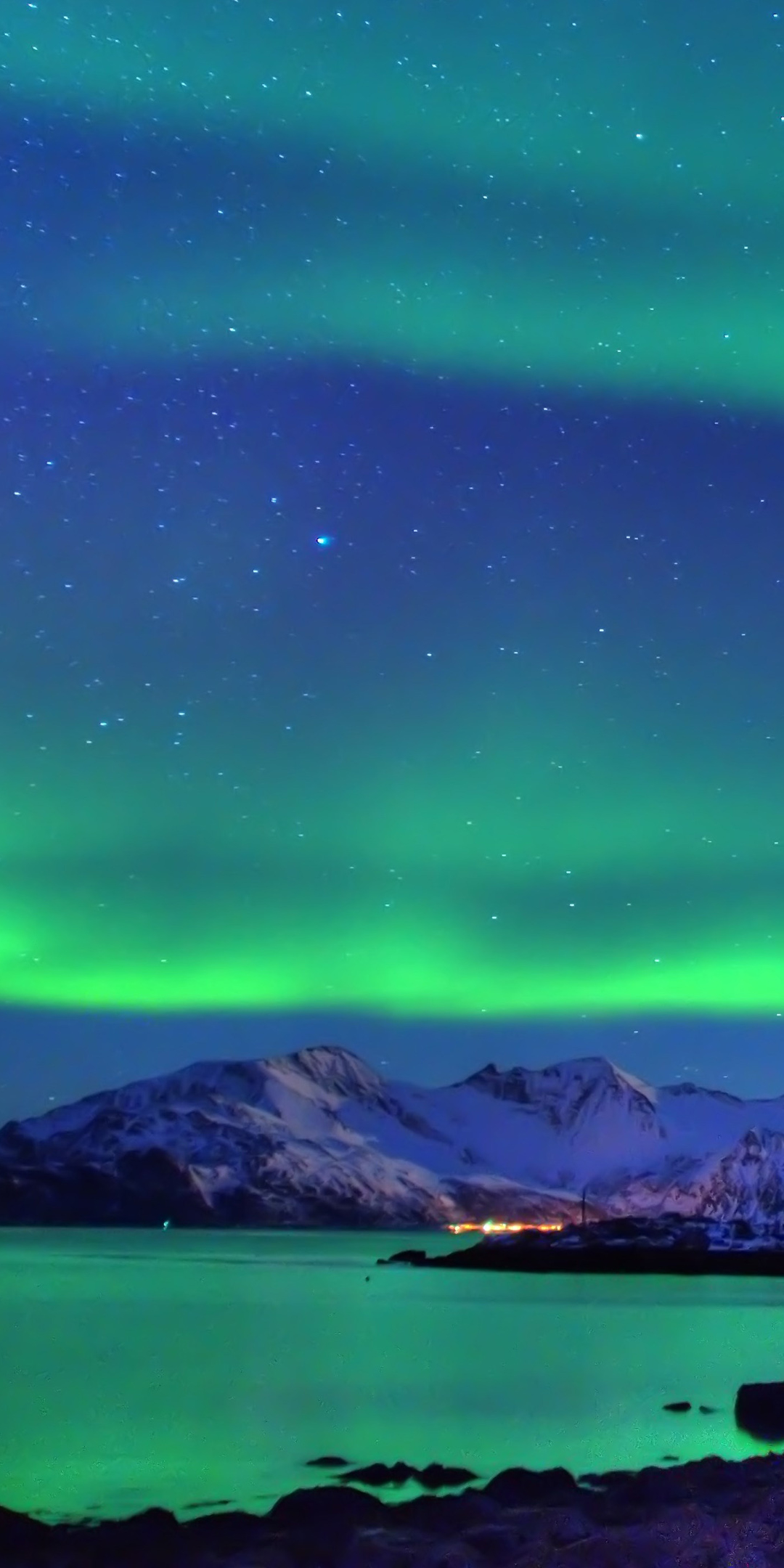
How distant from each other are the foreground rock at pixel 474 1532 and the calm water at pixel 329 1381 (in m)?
5.04

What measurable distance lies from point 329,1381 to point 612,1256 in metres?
95.1

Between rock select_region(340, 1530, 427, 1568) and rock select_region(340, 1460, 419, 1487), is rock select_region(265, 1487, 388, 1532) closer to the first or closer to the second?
rock select_region(340, 1530, 427, 1568)

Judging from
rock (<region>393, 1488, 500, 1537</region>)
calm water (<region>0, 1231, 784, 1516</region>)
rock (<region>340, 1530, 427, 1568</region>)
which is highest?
rock (<region>340, 1530, 427, 1568</region>)

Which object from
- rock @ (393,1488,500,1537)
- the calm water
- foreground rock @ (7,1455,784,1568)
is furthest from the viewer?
the calm water

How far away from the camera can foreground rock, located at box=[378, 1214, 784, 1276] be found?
419 ft

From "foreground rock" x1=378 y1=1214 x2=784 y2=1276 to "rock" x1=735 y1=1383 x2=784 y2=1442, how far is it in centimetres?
9751

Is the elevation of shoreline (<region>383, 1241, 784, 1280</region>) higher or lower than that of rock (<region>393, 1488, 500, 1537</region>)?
lower

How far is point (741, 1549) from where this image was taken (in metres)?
13.2

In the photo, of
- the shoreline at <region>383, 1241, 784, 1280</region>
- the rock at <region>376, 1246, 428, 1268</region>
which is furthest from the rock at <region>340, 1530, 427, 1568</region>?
the rock at <region>376, 1246, 428, 1268</region>

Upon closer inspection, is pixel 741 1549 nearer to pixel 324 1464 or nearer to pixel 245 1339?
pixel 324 1464

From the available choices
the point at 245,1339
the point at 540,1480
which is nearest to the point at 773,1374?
the point at 245,1339

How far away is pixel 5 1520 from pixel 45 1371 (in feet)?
87.5

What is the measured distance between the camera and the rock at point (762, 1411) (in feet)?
93.1

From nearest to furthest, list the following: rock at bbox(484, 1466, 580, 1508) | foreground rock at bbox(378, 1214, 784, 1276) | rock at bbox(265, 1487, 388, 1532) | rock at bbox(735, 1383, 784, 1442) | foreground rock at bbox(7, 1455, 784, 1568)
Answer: foreground rock at bbox(7, 1455, 784, 1568)
rock at bbox(265, 1487, 388, 1532)
rock at bbox(484, 1466, 580, 1508)
rock at bbox(735, 1383, 784, 1442)
foreground rock at bbox(378, 1214, 784, 1276)
